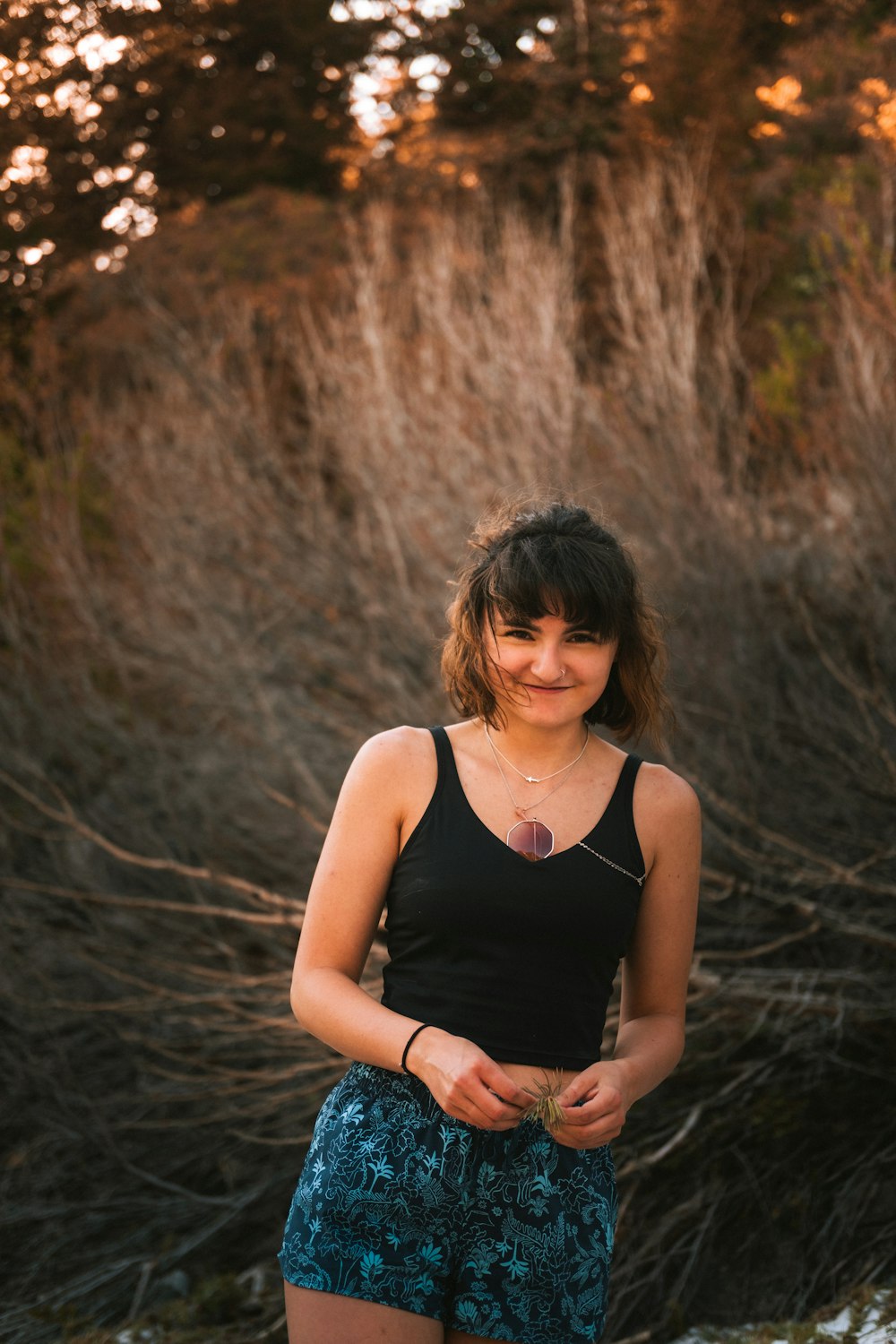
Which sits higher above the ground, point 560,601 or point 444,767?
point 560,601

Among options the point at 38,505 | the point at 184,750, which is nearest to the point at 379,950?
the point at 184,750

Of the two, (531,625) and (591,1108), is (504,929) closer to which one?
(591,1108)

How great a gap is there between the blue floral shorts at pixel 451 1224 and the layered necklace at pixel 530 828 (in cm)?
37

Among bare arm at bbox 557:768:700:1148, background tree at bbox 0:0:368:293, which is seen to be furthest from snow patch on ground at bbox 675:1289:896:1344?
background tree at bbox 0:0:368:293

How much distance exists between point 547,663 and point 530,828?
0.24 m

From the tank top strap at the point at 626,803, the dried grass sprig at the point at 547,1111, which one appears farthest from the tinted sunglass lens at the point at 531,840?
the dried grass sprig at the point at 547,1111

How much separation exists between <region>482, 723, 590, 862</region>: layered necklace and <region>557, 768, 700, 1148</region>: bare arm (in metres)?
0.14

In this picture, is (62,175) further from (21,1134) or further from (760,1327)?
(760,1327)

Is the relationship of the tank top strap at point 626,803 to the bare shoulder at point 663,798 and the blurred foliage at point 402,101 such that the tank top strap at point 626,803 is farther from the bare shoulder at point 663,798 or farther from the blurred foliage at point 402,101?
the blurred foliage at point 402,101

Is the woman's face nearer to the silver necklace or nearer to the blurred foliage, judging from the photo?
the silver necklace

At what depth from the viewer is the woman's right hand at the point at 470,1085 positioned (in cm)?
153

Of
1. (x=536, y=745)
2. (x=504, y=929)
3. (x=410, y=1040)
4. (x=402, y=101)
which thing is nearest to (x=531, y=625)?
(x=536, y=745)

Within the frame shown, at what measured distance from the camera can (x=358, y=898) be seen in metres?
1.74

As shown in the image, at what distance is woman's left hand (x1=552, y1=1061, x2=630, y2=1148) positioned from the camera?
1.58 m
